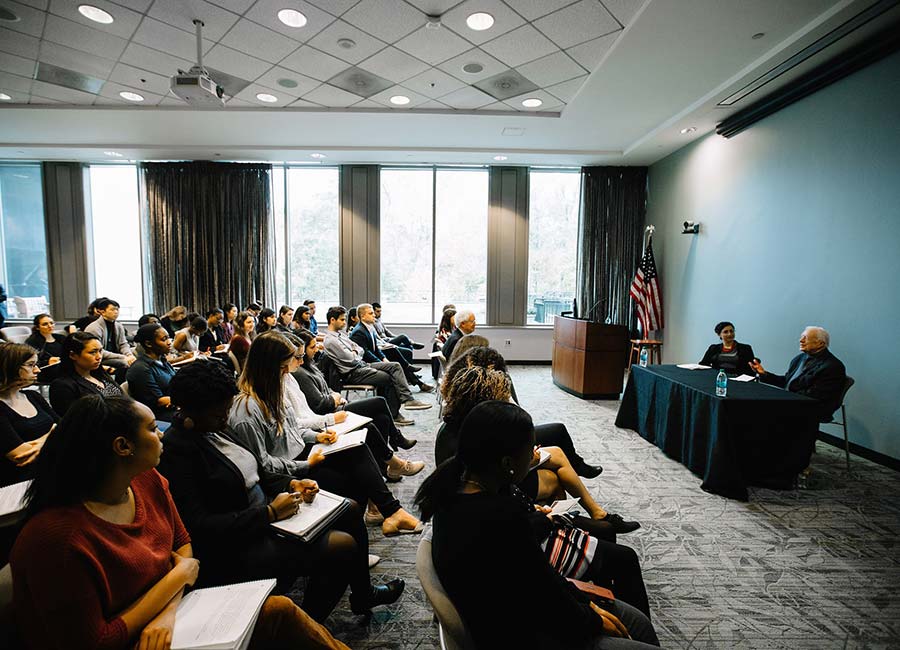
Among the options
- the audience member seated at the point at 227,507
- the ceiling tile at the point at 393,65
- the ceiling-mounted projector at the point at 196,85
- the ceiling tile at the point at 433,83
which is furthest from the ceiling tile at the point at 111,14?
the audience member seated at the point at 227,507

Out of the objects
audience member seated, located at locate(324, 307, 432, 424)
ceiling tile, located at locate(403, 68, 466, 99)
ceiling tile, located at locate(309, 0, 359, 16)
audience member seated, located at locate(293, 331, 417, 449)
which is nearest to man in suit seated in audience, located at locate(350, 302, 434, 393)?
audience member seated, located at locate(324, 307, 432, 424)

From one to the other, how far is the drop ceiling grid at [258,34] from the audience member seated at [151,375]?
275 centimetres

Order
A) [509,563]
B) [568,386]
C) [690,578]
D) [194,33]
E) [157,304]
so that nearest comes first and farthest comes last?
[509,563] < [690,578] < [194,33] < [568,386] < [157,304]

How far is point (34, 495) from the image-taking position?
1065mm

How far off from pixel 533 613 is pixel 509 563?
192mm

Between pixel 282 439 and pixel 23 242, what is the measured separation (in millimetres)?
10017

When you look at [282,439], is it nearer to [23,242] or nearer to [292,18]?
[292,18]

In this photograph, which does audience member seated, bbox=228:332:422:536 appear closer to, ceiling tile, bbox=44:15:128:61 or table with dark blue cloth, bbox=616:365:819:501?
table with dark blue cloth, bbox=616:365:819:501

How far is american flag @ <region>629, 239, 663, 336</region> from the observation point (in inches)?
306

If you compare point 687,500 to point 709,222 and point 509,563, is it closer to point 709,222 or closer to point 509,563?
point 509,563

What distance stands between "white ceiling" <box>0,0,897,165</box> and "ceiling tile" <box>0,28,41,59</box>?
2 centimetres

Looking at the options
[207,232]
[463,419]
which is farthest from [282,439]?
Answer: [207,232]

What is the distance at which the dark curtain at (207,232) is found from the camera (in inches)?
331

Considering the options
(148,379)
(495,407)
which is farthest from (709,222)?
(148,379)
